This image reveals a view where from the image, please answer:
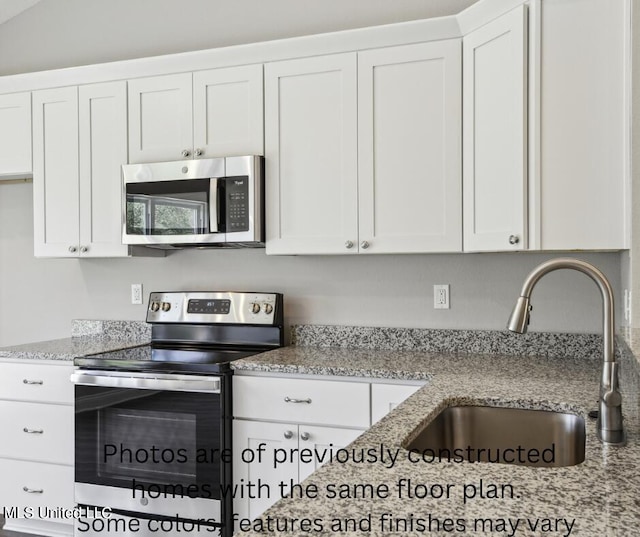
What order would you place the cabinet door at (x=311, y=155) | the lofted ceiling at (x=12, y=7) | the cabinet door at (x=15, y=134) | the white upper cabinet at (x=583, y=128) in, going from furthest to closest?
the lofted ceiling at (x=12, y=7) < the cabinet door at (x=15, y=134) < the cabinet door at (x=311, y=155) < the white upper cabinet at (x=583, y=128)

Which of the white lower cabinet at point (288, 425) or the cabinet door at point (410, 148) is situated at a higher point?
the cabinet door at point (410, 148)

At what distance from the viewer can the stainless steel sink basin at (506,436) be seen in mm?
1633

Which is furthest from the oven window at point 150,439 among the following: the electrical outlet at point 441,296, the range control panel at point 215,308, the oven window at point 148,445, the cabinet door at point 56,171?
the electrical outlet at point 441,296

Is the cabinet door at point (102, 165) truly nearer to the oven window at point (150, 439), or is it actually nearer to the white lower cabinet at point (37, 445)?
the white lower cabinet at point (37, 445)

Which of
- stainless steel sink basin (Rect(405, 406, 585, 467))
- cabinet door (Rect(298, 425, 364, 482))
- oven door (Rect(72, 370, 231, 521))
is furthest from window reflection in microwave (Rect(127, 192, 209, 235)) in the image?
stainless steel sink basin (Rect(405, 406, 585, 467))

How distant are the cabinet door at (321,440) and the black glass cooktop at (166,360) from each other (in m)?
0.41

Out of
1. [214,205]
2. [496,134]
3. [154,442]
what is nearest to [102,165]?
[214,205]

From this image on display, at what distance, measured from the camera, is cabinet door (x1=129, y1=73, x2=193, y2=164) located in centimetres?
302

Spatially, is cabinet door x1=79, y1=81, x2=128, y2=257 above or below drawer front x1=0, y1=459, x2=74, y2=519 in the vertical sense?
above

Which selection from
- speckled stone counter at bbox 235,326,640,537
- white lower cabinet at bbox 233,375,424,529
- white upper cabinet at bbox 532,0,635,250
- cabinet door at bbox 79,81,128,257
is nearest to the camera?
speckled stone counter at bbox 235,326,640,537

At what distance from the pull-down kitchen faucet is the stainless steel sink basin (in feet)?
0.93

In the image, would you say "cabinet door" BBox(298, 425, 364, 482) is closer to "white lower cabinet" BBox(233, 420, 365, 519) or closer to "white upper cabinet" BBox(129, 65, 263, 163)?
"white lower cabinet" BBox(233, 420, 365, 519)

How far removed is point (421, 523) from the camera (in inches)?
35.9

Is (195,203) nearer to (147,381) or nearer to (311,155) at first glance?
(311,155)
